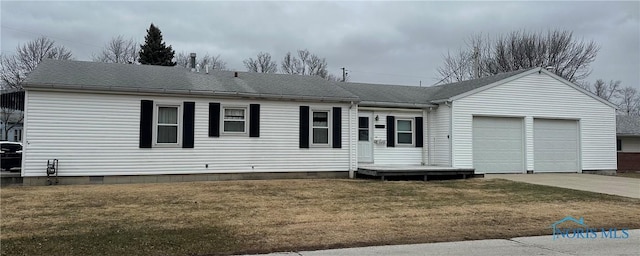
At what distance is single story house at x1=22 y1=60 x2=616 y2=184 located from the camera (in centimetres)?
1385

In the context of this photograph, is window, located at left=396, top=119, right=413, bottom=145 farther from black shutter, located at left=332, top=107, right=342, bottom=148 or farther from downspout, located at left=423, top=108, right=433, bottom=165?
black shutter, located at left=332, top=107, right=342, bottom=148

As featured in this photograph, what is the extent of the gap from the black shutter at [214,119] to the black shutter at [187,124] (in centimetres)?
57

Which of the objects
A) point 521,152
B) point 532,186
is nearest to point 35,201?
point 532,186

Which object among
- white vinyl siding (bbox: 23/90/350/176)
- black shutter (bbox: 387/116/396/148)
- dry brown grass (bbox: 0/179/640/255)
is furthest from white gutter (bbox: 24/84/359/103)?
dry brown grass (bbox: 0/179/640/255)

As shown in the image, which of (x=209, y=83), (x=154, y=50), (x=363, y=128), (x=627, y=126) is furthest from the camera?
(x=154, y=50)

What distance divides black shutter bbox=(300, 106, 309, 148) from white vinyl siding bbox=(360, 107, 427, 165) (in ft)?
8.12

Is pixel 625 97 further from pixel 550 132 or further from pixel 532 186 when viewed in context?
pixel 532 186

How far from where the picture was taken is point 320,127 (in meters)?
16.5

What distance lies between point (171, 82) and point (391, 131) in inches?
321

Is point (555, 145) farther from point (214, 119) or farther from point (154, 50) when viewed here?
point (154, 50)

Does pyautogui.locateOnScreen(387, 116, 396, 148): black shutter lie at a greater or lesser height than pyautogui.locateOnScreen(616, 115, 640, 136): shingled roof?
lesser

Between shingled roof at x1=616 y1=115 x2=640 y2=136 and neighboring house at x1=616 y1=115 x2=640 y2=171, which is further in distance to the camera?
shingled roof at x1=616 y1=115 x2=640 y2=136


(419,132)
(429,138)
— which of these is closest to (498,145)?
(429,138)

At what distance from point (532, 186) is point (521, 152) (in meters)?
5.02
